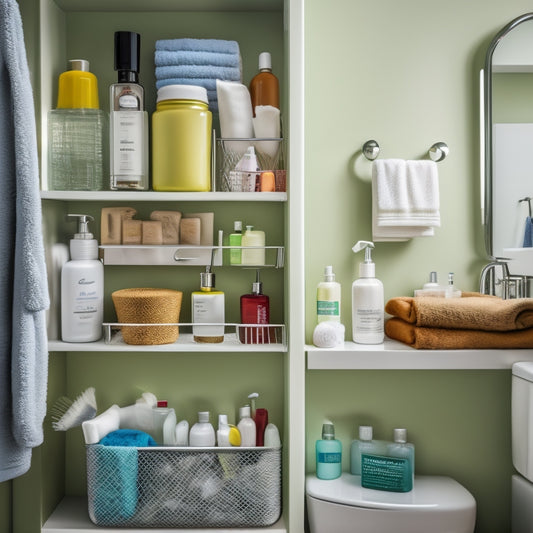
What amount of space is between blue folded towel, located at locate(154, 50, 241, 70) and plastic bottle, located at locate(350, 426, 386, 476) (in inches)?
37.1

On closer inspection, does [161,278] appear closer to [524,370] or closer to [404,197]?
[404,197]

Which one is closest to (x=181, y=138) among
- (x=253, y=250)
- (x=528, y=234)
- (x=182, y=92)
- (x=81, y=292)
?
(x=182, y=92)

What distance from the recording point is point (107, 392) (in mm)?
1557

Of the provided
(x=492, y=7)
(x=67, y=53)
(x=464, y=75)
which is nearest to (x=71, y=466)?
(x=67, y=53)

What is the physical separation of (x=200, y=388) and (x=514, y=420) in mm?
772

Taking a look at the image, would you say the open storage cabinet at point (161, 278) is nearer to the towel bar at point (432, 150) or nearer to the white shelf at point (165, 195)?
the white shelf at point (165, 195)

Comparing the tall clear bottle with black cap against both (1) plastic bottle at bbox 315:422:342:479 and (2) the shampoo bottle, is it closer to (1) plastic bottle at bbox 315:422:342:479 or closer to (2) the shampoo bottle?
(2) the shampoo bottle

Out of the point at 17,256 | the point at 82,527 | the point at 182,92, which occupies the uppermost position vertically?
the point at 182,92

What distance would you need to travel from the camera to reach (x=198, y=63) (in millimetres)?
1416

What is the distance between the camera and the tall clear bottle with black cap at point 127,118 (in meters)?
1.35

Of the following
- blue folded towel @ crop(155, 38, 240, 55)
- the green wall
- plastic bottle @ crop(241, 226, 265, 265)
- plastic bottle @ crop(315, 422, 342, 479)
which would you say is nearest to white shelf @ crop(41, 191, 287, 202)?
plastic bottle @ crop(241, 226, 265, 265)

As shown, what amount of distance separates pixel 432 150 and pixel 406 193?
0.15 metres

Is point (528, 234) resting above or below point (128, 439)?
above

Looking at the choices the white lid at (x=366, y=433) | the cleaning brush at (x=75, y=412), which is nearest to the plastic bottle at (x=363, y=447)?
the white lid at (x=366, y=433)
